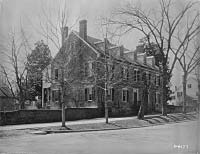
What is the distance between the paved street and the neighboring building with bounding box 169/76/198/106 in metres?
0.08

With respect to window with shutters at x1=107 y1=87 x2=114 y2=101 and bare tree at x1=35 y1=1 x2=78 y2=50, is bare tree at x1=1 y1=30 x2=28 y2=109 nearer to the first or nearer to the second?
bare tree at x1=35 y1=1 x2=78 y2=50

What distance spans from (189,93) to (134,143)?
0.87 ft

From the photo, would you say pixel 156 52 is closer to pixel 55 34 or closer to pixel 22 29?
Answer: pixel 55 34

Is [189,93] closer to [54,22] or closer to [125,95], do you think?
[125,95]

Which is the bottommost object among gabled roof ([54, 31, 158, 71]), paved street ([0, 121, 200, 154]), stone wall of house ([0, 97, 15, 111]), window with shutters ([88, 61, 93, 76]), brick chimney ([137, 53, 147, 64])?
paved street ([0, 121, 200, 154])

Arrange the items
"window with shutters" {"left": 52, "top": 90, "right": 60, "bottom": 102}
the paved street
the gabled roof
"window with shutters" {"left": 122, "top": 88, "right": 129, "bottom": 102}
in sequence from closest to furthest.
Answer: the paved street → the gabled roof → "window with shutters" {"left": 122, "top": 88, "right": 129, "bottom": 102} → "window with shutters" {"left": 52, "top": 90, "right": 60, "bottom": 102}

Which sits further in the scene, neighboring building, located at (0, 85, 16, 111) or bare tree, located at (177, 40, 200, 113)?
neighboring building, located at (0, 85, 16, 111)

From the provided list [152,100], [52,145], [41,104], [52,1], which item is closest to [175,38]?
[152,100]

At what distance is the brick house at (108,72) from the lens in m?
0.92

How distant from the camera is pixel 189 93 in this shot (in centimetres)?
91

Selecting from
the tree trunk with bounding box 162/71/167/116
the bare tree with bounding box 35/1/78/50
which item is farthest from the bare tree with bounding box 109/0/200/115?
the bare tree with bounding box 35/1/78/50

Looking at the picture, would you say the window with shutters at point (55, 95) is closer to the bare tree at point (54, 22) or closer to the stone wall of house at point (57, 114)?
the stone wall of house at point (57, 114)

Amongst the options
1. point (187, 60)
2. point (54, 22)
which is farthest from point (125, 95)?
point (54, 22)

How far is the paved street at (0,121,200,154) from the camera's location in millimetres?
830
